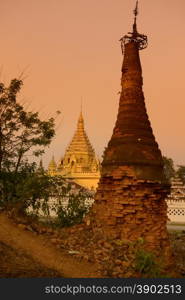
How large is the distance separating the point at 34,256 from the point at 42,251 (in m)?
0.37

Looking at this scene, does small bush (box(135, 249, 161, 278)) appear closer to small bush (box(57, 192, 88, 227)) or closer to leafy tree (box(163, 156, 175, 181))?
small bush (box(57, 192, 88, 227))

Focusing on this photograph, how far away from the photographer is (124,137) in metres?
12.1

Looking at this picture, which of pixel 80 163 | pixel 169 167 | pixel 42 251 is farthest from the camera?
pixel 169 167

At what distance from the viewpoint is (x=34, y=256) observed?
9.80 meters

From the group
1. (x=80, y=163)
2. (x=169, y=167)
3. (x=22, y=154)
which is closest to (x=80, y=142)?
(x=80, y=163)

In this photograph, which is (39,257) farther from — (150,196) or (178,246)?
(178,246)

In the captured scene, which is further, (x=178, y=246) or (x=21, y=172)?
(x=178, y=246)

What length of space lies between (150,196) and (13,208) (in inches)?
146

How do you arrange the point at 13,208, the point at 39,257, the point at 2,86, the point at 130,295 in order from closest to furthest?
the point at 130,295 → the point at 39,257 → the point at 13,208 → the point at 2,86

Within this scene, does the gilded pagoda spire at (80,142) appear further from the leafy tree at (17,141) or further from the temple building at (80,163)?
the leafy tree at (17,141)

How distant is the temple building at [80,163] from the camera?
48375 mm

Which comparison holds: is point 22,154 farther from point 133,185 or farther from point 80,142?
point 80,142

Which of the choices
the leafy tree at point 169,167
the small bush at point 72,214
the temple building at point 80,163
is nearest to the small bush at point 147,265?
the small bush at point 72,214

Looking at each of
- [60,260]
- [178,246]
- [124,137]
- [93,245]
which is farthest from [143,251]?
[178,246]
